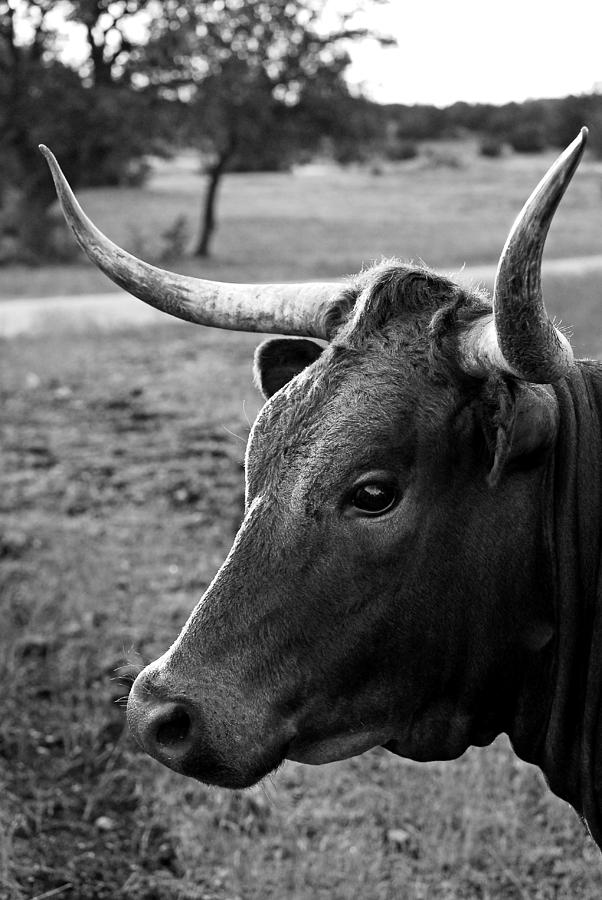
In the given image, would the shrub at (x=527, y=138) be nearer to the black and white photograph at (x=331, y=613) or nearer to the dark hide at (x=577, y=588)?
the black and white photograph at (x=331, y=613)

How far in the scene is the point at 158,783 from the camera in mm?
4348

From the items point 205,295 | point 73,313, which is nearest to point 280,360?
point 205,295

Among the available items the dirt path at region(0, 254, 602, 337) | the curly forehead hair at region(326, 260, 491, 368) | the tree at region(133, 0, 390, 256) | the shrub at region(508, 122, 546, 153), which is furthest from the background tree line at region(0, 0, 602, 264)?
the shrub at region(508, 122, 546, 153)

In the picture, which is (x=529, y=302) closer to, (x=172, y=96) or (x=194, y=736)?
(x=194, y=736)

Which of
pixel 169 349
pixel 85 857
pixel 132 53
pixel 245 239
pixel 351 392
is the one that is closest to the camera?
pixel 351 392

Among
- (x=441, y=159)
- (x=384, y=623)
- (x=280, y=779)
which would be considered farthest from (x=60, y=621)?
(x=441, y=159)

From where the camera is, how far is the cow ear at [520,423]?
7.75 ft

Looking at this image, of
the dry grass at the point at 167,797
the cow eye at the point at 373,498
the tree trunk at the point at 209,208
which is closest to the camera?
the cow eye at the point at 373,498

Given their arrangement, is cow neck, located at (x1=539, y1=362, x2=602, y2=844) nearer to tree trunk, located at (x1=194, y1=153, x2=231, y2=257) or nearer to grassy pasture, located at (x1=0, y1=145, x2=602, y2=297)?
grassy pasture, located at (x1=0, y1=145, x2=602, y2=297)

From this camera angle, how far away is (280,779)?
4496 mm

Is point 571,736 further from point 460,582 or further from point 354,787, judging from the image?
point 354,787

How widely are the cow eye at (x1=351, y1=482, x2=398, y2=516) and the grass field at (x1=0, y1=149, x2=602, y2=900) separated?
868 millimetres

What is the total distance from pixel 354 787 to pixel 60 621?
6.62 ft

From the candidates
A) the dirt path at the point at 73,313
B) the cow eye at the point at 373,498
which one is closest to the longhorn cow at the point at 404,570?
the cow eye at the point at 373,498
